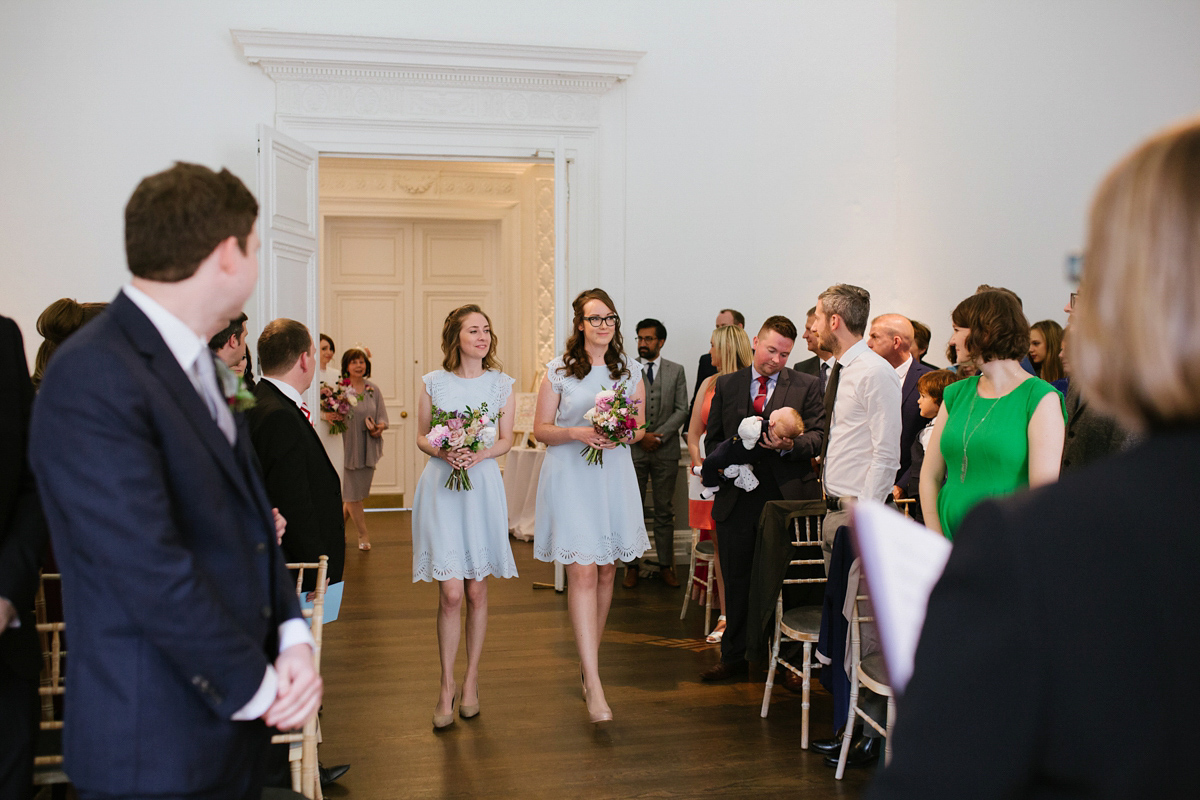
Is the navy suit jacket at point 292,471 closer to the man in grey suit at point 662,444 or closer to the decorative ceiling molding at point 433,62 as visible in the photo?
the man in grey suit at point 662,444

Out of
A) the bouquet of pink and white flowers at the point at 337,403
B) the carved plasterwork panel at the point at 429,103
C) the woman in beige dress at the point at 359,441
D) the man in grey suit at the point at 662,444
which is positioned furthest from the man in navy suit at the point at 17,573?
the woman in beige dress at the point at 359,441

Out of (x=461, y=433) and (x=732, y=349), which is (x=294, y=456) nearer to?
(x=461, y=433)

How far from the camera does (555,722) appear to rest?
4.04m

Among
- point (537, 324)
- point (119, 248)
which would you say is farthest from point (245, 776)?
point (537, 324)

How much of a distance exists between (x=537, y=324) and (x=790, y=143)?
3.08 metres

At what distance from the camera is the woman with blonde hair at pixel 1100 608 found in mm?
756

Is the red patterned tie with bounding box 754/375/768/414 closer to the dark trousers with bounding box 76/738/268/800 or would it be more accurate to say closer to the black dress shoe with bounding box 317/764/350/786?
the black dress shoe with bounding box 317/764/350/786

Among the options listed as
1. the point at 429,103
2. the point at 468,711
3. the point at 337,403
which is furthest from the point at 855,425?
the point at 337,403

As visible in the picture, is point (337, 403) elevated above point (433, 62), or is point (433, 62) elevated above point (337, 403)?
point (433, 62)

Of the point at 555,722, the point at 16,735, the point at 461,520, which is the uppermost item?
the point at 461,520

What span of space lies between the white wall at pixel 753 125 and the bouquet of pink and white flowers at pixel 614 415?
3.41m

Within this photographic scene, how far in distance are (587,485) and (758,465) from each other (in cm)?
93

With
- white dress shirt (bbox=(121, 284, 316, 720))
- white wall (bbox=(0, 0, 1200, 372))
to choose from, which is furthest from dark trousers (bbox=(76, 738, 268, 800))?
white wall (bbox=(0, 0, 1200, 372))

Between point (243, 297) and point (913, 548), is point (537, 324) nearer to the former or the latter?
point (243, 297)
